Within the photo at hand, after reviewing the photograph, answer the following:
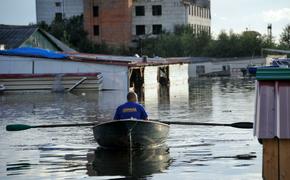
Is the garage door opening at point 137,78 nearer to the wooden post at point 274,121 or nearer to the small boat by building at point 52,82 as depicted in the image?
the small boat by building at point 52,82

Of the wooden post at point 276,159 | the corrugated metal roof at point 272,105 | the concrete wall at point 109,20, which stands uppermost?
the concrete wall at point 109,20

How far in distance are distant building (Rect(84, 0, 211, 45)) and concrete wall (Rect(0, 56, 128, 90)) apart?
4716 cm

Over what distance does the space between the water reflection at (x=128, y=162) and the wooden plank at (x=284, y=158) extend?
6.59 m

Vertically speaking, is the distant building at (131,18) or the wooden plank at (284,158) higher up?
the distant building at (131,18)

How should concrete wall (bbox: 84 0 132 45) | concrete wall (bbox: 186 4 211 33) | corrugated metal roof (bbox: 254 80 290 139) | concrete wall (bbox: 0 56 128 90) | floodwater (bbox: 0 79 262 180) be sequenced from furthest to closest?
concrete wall (bbox: 186 4 211 33) < concrete wall (bbox: 84 0 132 45) < concrete wall (bbox: 0 56 128 90) < floodwater (bbox: 0 79 262 180) < corrugated metal roof (bbox: 254 80 290 139)

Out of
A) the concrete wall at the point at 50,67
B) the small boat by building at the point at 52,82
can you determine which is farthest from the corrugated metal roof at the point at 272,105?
the concrete wall at the point at 50,67

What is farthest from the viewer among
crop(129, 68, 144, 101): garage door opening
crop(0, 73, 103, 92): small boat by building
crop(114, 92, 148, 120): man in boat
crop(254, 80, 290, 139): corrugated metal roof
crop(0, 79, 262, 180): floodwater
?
crop(129, 68, 144, 101): garage door opening

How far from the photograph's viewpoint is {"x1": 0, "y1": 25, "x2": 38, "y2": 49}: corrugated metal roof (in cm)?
6469

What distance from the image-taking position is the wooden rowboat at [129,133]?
683 inches

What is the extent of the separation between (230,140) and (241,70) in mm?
64595

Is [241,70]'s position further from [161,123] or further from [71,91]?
[161,123]

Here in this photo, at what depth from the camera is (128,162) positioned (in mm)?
16547

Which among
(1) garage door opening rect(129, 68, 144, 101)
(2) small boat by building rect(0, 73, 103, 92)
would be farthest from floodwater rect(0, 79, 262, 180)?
(1) garage door opening rect(129, 68, 144, 101)

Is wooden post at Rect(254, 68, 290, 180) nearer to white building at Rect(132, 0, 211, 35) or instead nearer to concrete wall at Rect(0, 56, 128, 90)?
concrete wall at Rect(0, 56, 128, 90)
